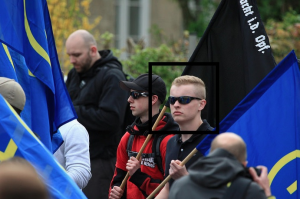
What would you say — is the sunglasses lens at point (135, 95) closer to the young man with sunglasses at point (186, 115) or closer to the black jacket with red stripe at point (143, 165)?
the black jacket with red stripe at point (143, 165)

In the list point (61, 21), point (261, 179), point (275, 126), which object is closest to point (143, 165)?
point (275, 126)

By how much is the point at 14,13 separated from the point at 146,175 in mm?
1798

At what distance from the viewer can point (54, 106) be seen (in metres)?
6.21

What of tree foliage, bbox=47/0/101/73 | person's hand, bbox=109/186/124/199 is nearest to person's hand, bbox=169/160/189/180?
person's hand, bbox=109/186/124/199

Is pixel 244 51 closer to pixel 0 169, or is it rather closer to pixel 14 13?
pixel 14 13

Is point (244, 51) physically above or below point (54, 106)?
above

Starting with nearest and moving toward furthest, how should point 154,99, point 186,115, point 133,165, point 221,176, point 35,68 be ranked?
point 221,176
point 186,115
point 133,165
point 154,99
point 35,68

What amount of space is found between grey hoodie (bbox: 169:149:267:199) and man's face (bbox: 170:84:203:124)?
1.63 meters

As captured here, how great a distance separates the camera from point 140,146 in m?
5.82

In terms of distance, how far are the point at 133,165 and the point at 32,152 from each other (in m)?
1.33

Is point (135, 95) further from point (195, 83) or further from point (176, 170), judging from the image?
point (176, 170)

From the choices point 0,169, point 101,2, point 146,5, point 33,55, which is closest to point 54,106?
point 33,55

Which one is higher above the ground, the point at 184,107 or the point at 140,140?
the point at 184,107

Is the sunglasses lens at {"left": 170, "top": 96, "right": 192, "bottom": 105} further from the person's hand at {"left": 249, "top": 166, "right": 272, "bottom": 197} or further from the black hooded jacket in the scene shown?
the black hooded jacket
